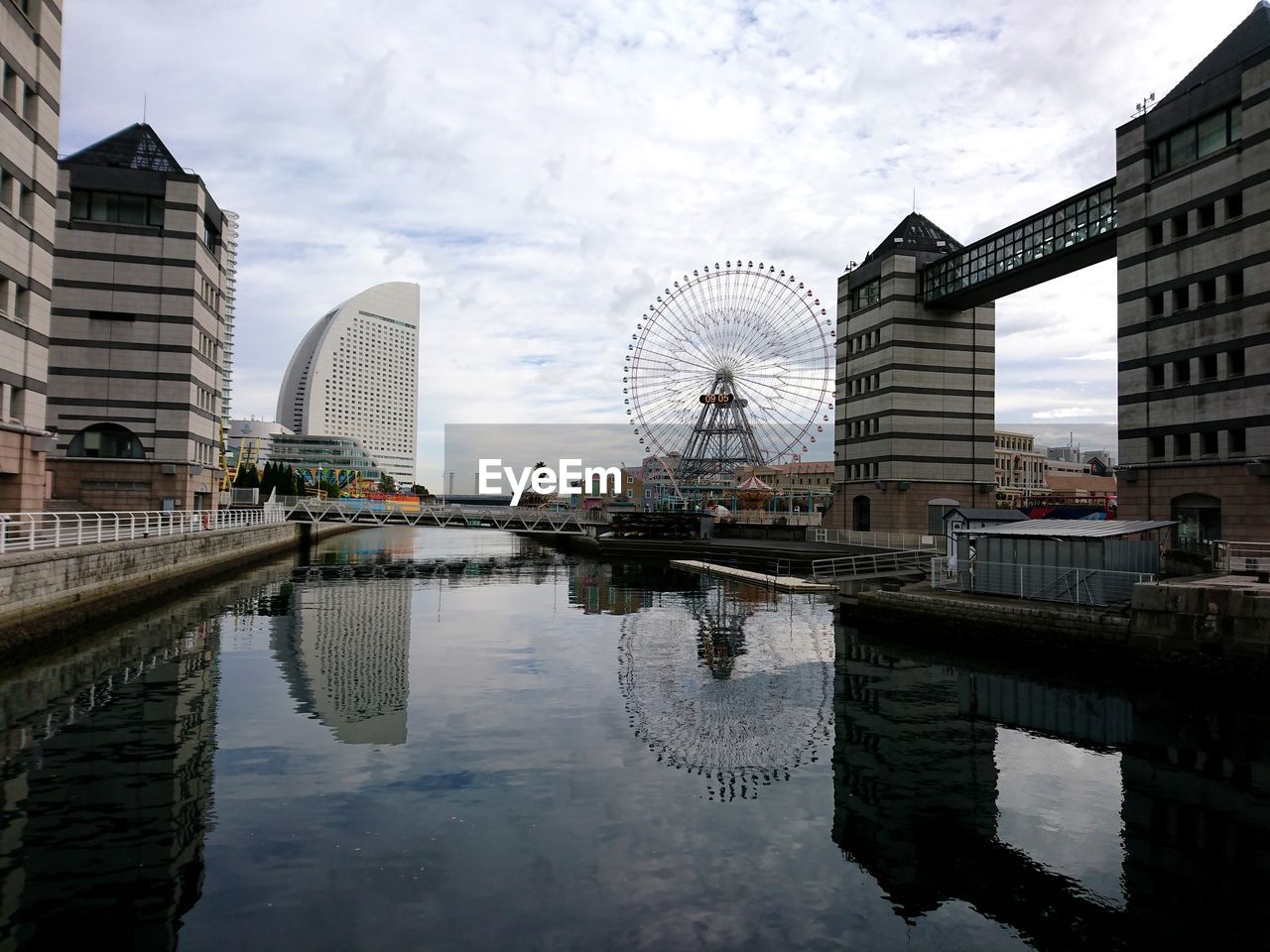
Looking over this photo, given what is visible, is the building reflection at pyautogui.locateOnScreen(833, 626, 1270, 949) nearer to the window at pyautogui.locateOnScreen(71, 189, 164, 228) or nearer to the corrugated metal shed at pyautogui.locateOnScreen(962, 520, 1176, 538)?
the corrugated metal shed at pyautogui.locateOnScreen(962, 520, 1176, 538)

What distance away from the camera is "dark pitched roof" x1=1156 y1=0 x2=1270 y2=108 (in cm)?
4584

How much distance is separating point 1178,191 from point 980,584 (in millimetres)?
28869

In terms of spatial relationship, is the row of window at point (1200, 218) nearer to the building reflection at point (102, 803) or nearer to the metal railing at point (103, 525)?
the building reflection at point (102, 803)

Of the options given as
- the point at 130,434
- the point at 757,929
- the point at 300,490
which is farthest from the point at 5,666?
the point at 300,490

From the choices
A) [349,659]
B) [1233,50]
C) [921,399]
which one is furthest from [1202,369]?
[349,659]

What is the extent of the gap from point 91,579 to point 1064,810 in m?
36.2

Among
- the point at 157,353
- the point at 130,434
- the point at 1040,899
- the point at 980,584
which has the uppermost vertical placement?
the point at 157,353

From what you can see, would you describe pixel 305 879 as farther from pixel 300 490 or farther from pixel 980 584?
pixel 300 490

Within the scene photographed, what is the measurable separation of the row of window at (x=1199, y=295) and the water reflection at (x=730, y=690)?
28211mm

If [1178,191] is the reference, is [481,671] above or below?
below

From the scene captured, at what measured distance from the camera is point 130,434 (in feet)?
211

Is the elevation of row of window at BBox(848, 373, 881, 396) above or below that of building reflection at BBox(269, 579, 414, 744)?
above

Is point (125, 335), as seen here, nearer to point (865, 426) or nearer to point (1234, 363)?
point (865, 426)

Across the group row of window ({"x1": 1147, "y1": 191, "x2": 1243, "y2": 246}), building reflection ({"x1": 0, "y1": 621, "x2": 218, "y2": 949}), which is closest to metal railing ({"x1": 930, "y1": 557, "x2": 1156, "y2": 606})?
row of window ({"x1": 1147, "y1": 191, "x2": 1243, "y2": 246})
